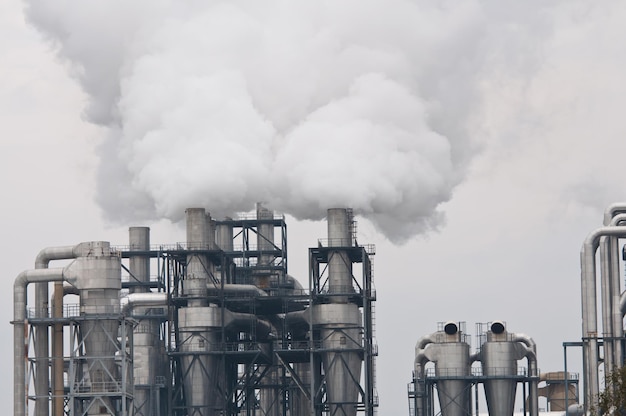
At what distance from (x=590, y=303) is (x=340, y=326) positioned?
13282 millimetres

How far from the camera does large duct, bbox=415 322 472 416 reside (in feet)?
319

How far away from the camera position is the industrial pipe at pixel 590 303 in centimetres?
8669

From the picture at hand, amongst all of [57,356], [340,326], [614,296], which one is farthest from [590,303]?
[57,356]

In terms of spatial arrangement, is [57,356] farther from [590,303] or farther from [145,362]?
[590,303]

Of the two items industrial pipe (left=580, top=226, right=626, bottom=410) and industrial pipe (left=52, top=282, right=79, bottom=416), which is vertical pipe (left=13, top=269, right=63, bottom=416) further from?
industrial pipe (left=580, top=226, right=626, bottom=410)

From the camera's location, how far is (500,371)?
9688cm

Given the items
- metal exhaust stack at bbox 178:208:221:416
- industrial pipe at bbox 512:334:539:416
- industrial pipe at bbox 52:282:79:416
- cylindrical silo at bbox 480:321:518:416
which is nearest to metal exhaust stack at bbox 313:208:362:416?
metal exhaust stack at bbox 178:208:221:416

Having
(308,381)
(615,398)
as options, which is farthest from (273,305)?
(615,398)

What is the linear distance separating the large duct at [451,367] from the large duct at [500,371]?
1152 millimetres

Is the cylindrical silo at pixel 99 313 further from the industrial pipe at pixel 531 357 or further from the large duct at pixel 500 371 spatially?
the industrial pipe at pixel 531 357

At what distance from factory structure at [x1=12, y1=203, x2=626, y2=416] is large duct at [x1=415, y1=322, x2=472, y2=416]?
0.08 meters

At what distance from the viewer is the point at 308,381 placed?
345ft

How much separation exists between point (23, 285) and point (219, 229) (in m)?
26.1

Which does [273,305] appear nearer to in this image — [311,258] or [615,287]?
[311,258]
